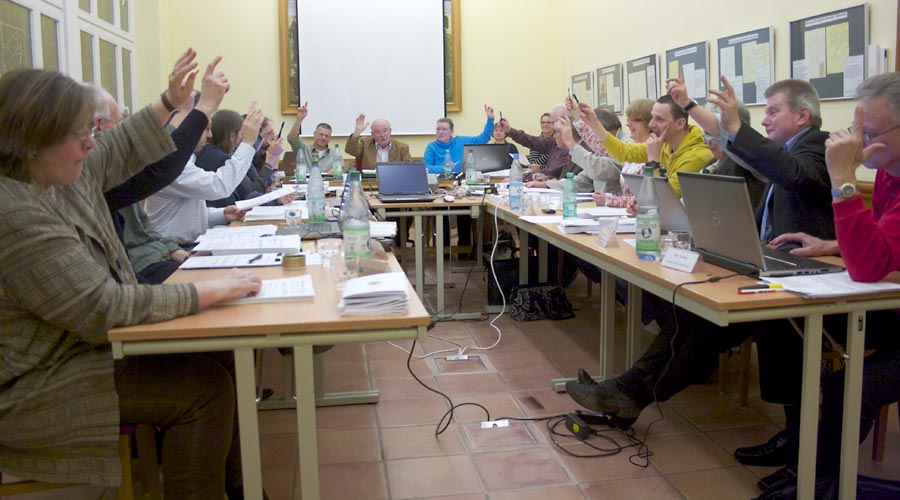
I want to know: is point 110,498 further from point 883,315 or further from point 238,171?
point 883,315

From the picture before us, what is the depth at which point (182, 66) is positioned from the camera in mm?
1985

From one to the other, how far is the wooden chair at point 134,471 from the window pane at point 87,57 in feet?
14.7

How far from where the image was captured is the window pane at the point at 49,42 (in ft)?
16.2

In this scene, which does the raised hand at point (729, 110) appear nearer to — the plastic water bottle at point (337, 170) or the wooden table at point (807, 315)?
the wooden table at point (807, 315)

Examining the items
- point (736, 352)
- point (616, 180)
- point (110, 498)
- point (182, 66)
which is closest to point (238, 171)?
point (182, 66)

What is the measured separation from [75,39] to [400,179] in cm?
270

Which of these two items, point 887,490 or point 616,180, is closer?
point 887,490

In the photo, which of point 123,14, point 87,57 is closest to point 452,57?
point 123,14

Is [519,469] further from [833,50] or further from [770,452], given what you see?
[833,50]

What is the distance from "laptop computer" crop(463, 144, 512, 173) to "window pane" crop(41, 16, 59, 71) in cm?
296

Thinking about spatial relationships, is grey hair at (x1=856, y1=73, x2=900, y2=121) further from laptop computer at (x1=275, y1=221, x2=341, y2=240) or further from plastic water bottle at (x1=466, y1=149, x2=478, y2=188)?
plastic water bottle at (x1=466, y1=149, x2=478, y2=188)

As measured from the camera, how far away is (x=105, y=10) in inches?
239

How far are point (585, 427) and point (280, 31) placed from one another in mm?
6353

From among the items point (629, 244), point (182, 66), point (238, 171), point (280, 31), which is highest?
point (280, 31)
